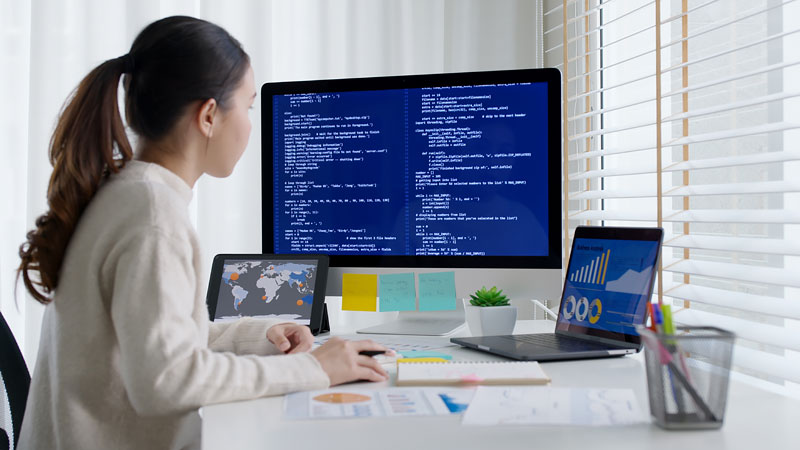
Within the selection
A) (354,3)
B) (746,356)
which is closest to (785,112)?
(746,356)

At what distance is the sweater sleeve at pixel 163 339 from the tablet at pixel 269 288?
536 millimetres

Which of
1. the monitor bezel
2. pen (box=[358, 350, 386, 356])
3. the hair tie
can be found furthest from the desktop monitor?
the hair tie

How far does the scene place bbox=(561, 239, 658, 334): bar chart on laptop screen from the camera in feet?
3.70

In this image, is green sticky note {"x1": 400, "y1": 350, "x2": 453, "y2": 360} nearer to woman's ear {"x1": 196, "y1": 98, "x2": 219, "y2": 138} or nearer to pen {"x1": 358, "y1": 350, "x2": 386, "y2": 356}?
pen {"x1": 358, "y1": 350, "x2": 386, "y2": 356}

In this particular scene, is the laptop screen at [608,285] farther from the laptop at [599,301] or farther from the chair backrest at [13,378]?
the chair backrest at [13,378]

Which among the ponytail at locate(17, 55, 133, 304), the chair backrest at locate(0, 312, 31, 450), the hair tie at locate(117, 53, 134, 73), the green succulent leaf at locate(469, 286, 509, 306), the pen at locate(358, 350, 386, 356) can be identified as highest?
the hair tie at locate(117, 53, 134, 73)

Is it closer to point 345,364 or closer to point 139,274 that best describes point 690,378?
point 345,364

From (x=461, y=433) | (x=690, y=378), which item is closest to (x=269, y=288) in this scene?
(x=461, y=433)

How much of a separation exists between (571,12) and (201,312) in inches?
64.9

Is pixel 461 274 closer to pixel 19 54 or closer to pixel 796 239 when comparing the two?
pixel 796 239

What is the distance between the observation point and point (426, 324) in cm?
150

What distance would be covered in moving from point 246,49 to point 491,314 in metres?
1.27

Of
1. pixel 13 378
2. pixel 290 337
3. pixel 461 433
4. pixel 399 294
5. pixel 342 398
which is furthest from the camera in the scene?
pixel 399 294

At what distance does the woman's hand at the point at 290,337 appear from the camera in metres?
1.13
